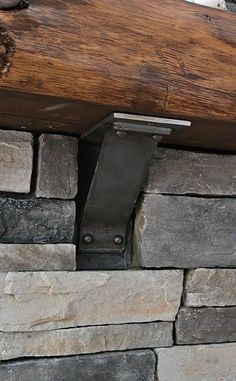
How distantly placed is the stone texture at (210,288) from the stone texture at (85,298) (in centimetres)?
3

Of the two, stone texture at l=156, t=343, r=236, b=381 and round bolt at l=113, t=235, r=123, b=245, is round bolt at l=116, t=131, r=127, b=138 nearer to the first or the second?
round bolt at l=113, t=235, r=123, b=245

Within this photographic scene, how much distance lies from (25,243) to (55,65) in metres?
0.43

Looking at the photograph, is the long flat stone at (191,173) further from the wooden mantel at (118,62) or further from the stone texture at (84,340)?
the stone texture at (84,340)

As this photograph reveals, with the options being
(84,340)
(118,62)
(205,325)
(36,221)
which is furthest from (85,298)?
(118,62)

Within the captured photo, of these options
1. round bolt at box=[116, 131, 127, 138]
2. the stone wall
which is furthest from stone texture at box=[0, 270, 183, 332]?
round bolt at box=[116, 131, 127, 138]

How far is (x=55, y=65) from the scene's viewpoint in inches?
29.9

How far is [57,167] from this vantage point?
1049 mm

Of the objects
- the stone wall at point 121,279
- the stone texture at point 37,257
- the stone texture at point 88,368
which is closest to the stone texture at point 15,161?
the stone wall at point 121,279

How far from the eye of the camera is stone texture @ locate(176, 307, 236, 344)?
1162mm

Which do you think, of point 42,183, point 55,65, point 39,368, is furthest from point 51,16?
point 39,368

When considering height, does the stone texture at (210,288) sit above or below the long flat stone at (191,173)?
below

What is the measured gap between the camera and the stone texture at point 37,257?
1009 mm

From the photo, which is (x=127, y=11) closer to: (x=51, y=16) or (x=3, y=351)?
(x=51, y=16)

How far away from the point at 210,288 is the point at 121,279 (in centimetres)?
25
